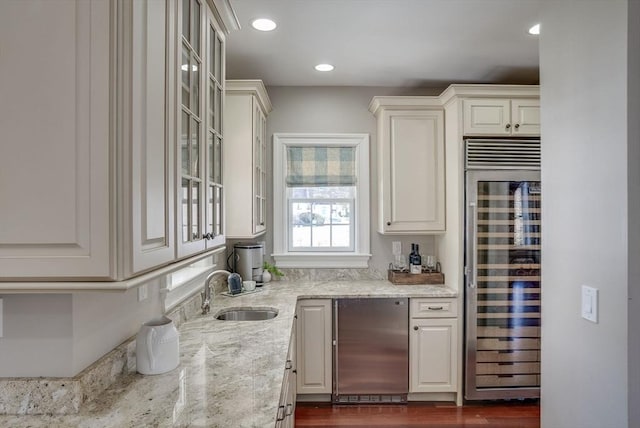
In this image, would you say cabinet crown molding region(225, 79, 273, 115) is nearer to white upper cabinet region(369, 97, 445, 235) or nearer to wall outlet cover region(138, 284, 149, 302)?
white upper cabinet region(369, 97, 445, 235)

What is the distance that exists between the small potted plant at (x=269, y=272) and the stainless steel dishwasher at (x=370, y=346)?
68 centimetres

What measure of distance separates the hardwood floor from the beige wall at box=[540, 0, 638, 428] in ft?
4.42

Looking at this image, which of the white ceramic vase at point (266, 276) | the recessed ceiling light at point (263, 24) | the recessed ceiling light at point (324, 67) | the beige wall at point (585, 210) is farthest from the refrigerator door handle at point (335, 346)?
the recessed ceiling light at point (263, 24)

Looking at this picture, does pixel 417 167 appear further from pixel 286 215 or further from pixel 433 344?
pixel 433 344

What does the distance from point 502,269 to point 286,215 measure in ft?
6.08

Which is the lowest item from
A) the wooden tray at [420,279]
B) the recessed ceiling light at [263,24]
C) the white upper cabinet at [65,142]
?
the wooden tray at [420,279]

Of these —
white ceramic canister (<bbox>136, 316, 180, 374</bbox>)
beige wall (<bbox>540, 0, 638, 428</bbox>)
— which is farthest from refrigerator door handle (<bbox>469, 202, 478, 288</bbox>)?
white ceramic canister (<bbox>136, 316, 180, 374</bbox>)

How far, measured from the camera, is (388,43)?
2629 millimetres

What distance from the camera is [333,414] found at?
2.88 m

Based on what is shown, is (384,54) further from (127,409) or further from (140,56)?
(127,409)

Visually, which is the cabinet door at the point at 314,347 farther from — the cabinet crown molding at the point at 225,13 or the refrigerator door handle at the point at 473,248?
the cabinet crown molding at the point at 225,13

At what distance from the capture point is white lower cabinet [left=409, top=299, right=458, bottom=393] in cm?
297

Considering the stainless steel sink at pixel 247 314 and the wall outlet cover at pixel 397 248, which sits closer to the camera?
the stainless steel sink at pixel 247 314

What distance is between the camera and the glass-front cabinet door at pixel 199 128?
1.33m
